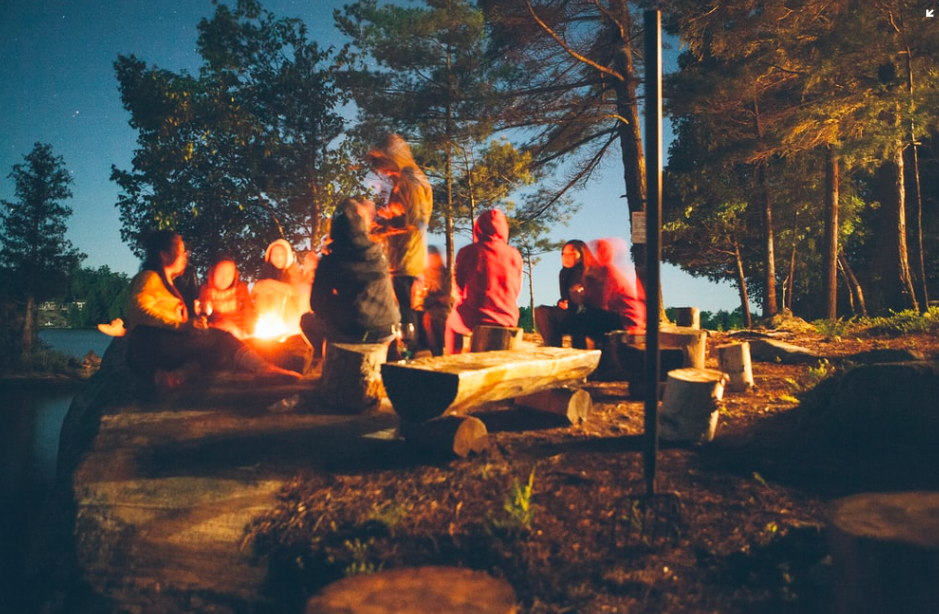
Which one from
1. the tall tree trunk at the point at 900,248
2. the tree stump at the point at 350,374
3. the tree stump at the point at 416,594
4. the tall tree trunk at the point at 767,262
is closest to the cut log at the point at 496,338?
the tree stump at the point at 350,374

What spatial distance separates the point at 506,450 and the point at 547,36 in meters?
9.54

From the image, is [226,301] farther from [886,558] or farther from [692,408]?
[886,558]

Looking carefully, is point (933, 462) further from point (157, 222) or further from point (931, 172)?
point (931, 172)

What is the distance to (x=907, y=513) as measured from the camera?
7.82ft

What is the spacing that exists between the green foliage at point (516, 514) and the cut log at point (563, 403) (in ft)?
4.85

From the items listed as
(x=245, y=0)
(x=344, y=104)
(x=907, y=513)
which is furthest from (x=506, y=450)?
(x=245, y=0)

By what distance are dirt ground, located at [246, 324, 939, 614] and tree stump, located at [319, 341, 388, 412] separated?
3.46 feet

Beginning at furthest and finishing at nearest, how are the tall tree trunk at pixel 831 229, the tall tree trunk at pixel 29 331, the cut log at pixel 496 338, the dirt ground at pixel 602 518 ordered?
the tall tree trunk at pixel 29 331, the tall tree trunk at pixel 831 229, the cut log at pixel 496 338, the dirt ground at pixel 602 518

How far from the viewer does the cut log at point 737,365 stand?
6.06 m

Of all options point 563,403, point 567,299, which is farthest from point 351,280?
point 567,299

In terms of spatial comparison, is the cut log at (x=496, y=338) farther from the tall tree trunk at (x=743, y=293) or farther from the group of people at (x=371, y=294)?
the tall tree trunk at (x=743, y=293)

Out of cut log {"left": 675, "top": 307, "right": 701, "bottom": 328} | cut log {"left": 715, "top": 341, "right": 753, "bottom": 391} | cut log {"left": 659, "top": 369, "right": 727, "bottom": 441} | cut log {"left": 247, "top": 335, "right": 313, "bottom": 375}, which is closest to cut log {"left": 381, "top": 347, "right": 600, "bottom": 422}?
cut log {"left": 659, "top": 369, "right": 727, "bottom": 441}

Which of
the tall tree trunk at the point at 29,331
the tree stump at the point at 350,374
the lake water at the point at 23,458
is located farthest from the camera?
the tall tree trunk at the point at 29,331

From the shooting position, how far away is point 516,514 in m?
3.13
